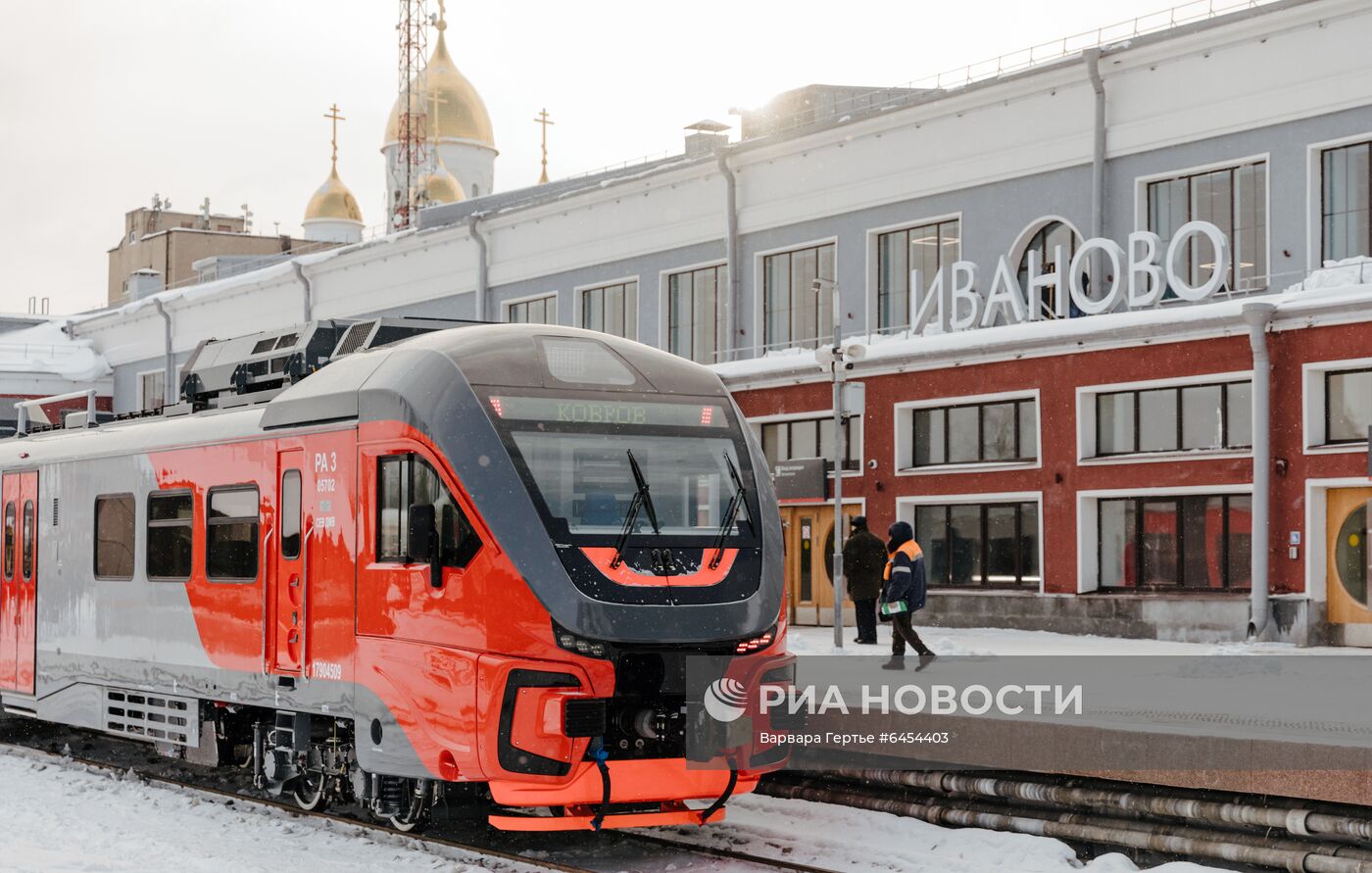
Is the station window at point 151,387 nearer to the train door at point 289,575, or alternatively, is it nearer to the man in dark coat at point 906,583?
the man in dark coat at point 906,583

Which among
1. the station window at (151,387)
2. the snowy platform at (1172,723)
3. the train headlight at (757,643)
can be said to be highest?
the station window at (151,387)

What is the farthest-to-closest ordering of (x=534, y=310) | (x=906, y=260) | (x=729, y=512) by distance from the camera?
(x=534, y=310) < (x=906, y=260) < (x=729, y=512)

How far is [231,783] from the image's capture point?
15.0 m

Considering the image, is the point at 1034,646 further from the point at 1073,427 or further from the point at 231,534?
the point at 231,534

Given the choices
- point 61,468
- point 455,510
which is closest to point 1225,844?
point 455,510

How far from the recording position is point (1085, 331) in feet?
81.8

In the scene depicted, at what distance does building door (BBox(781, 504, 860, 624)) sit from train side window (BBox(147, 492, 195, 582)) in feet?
52.0

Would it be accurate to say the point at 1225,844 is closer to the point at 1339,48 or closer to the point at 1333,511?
the point at 1333,511

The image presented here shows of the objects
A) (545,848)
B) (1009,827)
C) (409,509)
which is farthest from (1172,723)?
(409,509)

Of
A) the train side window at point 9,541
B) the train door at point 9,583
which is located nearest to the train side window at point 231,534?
the train door at point 9,583

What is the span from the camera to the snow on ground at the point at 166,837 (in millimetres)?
11180

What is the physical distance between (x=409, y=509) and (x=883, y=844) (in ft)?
12.8

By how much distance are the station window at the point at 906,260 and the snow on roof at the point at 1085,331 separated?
49cm

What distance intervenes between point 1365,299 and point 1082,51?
20.9 ft
